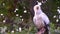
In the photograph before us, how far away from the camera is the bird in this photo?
1399mm

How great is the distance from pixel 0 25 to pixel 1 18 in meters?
0.06

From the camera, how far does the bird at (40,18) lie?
1.40 m

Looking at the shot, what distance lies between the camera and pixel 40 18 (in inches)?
55.3

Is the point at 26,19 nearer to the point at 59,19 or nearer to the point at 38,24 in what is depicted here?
the point at 38,24

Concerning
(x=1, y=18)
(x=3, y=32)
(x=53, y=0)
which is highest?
(x=53, y=0)

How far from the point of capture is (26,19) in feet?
4.91

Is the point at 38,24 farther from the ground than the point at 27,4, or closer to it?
closer to it

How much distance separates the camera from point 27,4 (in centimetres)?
149

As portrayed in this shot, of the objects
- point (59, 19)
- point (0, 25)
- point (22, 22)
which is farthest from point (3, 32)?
point (59, 19)

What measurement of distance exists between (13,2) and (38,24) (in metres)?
0.27

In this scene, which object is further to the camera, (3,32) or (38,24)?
(3,32)

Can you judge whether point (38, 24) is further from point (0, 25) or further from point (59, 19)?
point (0, 25)

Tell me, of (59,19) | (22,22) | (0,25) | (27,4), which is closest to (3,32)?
(0,25)

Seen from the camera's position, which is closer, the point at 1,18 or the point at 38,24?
the point at 38,24
